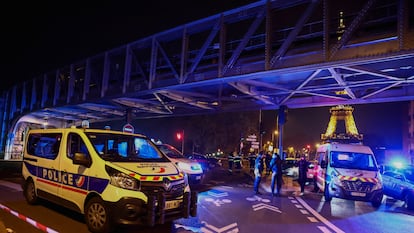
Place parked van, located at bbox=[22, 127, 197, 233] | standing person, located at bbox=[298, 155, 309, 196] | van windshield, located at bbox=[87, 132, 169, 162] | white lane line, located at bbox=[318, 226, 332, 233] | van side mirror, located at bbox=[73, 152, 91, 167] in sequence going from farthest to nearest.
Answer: standing person, located at bbox=[298, 155, 309, 196] < white lane line, located at bbox=[318, 226, 332, 233] < van windshield, located at bbox=[87, 132, 169, 162] < van side mirror, located at bbox=[73, 152, 91, 167] < parked van, located at bbox=[22, 127, 197, 233]

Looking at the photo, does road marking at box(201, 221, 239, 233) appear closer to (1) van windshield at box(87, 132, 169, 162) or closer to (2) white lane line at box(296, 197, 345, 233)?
(1) van windshield at box(87, 132, 169, 162)

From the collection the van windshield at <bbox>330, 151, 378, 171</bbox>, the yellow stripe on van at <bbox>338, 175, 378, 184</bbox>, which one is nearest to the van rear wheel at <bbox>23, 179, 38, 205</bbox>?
the yellow stripe on van at <bbox>338, 175, 378, 184</bbox>

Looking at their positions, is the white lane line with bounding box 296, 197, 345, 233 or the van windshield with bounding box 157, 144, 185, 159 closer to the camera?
the white lane line with bounding box 296, 197, 345, 233

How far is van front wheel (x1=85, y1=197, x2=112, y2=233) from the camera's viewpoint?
248 inches

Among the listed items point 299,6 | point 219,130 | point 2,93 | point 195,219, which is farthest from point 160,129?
point 195,219

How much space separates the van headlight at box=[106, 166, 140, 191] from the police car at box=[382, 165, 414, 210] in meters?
10.4

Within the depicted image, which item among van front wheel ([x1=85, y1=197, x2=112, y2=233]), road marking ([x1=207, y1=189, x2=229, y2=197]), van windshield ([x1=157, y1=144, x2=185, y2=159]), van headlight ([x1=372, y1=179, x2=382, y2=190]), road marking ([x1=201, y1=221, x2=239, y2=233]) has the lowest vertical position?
road marking ([x1=201, y1=221, x2=239, y2=233])

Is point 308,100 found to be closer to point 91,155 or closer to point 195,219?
point 195,219

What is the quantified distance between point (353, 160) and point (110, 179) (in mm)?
9962

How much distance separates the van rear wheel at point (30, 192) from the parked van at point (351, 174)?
9389mm

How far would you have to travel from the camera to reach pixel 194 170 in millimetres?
13125

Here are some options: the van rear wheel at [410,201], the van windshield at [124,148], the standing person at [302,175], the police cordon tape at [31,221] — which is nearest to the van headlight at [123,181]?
the van windshield at [124,148]

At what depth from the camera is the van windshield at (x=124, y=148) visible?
703 cm

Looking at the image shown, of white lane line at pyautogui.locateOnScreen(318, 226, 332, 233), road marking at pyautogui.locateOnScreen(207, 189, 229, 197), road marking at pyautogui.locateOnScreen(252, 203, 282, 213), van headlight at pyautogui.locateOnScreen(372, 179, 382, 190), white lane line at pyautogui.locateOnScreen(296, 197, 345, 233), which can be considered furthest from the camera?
road marking at pyautogui.locateOnScreen(207, 189, 229, 197)
